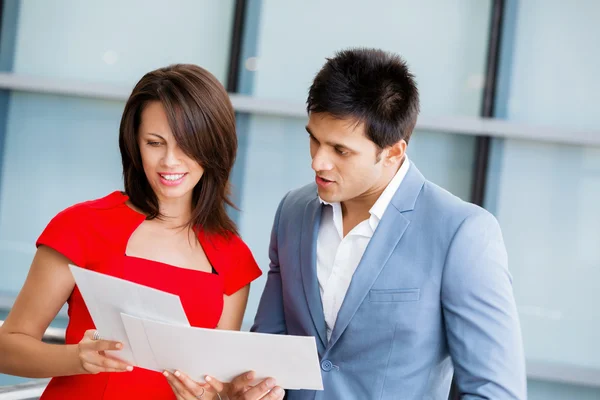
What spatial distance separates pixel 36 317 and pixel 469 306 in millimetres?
1021

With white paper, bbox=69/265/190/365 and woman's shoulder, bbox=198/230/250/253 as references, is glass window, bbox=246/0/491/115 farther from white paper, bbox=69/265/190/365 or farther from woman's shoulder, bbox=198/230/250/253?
white paper, bbox=69/265/190/365

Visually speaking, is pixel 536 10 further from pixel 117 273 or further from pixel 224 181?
pixel 117 273

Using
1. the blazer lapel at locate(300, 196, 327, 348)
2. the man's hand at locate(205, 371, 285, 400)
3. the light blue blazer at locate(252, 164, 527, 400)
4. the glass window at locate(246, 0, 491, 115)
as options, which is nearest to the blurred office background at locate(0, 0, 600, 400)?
the glass window at locate(246, 0, 491, 115)

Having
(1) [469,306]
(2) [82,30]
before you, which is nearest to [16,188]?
(2) [82,30]

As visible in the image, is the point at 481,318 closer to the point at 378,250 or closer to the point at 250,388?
the point at 378,250

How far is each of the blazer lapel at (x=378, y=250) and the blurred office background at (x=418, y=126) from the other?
244 cm

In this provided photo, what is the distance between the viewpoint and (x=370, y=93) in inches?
69.6

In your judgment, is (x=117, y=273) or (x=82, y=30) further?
(x=82, y=30)

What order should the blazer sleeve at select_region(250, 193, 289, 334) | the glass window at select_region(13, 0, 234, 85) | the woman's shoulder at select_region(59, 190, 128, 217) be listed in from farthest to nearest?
the glass window at select_region(13, 0, 234, 85) < the blazer sleeve at select_region(250, 193, 289, 334) < the woman's shoulder at select_region(59, 190, 128, 217)

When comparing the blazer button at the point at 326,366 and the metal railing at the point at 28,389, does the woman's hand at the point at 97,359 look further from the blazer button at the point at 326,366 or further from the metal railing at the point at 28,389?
the blazer button at the point at 326,366

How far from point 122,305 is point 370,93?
2.62ft

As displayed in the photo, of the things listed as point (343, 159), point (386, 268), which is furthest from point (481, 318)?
point (343, 159)

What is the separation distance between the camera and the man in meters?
1.59

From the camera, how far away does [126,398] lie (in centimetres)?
175
